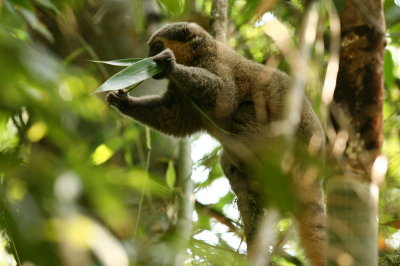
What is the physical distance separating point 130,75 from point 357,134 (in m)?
1.39

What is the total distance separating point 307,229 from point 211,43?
7.05ft

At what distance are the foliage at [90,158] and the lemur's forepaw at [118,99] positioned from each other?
20 cm

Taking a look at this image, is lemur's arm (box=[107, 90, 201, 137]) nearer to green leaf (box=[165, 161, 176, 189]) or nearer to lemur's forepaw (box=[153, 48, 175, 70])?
green leaf (box=[165, 161, 176, 189])

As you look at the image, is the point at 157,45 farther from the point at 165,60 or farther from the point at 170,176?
the point at 170,176

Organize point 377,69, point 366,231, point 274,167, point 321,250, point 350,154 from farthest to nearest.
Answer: point 321,250 < point 377,69 < point 350,154 < point 366,231 < point 274,167

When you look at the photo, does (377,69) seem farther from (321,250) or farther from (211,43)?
(211,43)

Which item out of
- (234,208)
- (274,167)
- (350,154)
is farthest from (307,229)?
(274,167)

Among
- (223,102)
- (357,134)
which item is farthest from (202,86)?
(357,134)

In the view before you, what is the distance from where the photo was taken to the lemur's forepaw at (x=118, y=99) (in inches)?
185

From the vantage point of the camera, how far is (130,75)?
3.01m

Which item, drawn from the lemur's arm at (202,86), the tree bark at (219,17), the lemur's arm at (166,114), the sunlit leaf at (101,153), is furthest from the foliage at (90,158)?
the lemur's arm at (202,86)

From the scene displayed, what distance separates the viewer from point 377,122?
8.05 feet

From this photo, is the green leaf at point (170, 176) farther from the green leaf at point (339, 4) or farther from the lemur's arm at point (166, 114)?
the green leaf at point (339, 4)

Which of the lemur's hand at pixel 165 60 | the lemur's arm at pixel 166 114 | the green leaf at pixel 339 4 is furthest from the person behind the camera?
the lemur's arm at pixel 166 114
